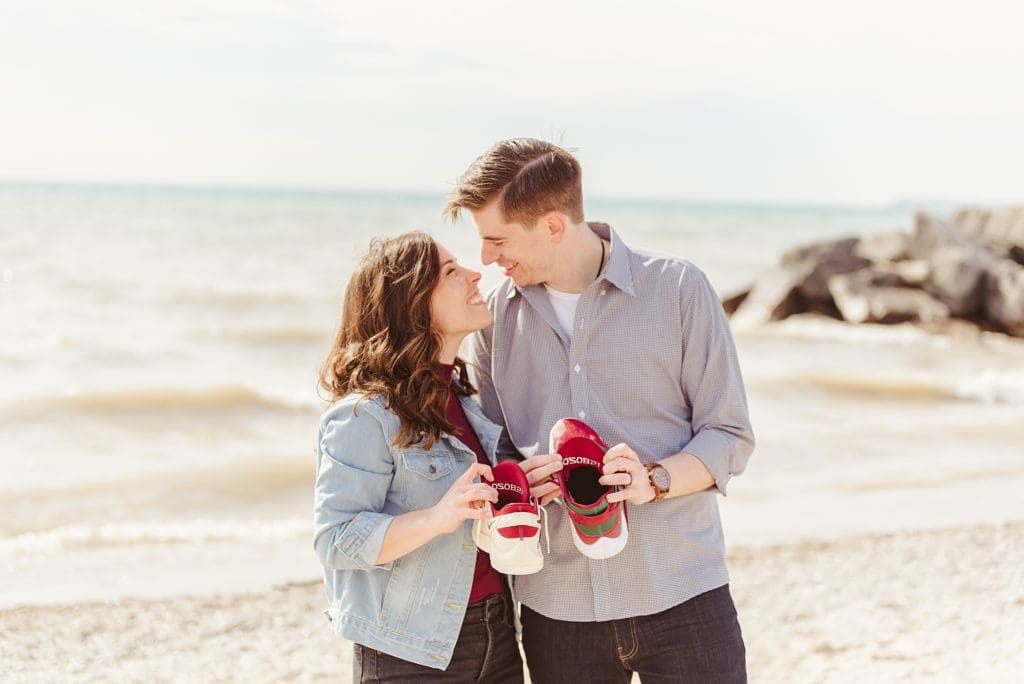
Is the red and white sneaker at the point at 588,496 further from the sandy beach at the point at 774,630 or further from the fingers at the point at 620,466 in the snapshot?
the sandy beach at the point at 774,630

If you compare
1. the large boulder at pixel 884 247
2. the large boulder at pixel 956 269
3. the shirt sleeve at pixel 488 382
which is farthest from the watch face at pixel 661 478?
the large boulder at pixel 884 247

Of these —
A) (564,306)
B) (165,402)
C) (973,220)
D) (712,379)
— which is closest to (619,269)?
(564,306)

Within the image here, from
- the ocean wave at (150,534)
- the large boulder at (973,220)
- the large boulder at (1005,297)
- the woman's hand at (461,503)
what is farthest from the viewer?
the large boulder at (973,220)

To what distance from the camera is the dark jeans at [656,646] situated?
2928 millimetres

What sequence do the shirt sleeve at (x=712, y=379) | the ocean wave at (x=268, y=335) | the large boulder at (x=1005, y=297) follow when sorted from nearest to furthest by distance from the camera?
the shirt sleeve at (x=712, y=379)
the ocean wave at (x=268, y=335)
the large boulder at (x=1005, y=297)

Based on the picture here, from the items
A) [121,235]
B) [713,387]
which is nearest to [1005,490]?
[713,387]

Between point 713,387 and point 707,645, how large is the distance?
72 cm

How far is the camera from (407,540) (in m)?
2.69

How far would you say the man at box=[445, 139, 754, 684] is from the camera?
2953 mm

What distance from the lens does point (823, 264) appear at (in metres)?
19.1

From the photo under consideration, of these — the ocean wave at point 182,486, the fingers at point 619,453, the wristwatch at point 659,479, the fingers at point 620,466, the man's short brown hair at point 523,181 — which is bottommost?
the ocean wave at point 182,486

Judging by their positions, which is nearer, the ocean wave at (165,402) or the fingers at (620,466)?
the fingers at (620,466)

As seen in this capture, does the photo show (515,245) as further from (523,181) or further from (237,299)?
(237,299)

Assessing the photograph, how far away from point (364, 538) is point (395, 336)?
602 millimetres
